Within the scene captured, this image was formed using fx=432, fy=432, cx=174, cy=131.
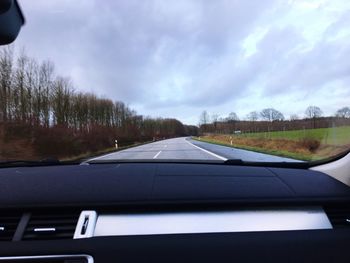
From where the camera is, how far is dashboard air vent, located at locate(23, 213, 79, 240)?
1920 millimetres

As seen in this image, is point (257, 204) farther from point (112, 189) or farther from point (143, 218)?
point (112, 189)

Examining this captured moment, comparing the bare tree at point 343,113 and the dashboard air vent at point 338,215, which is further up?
the bare tree at point 343,113

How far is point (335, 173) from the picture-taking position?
8.63 ft

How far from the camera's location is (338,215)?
2.17 metres

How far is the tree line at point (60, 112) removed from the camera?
3.90 m

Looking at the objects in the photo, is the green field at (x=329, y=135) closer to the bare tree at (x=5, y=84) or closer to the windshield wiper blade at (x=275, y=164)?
the windshield wiper blade at (x=275, y=164)

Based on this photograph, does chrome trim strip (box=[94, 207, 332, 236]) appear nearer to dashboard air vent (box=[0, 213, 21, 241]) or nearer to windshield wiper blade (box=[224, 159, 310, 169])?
dashboard air vent (box=[0, 213, 21, 241])

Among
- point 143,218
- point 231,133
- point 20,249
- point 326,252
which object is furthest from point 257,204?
point 231,133

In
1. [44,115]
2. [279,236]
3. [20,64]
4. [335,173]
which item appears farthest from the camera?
[44,115]

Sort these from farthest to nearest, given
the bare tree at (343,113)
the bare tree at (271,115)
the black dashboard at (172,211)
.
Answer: the bare tree at (271,115) → the bare tree at (343,113) → the black dashboard at (172,211)

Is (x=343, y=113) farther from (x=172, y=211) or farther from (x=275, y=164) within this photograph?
(x=172, y=211)

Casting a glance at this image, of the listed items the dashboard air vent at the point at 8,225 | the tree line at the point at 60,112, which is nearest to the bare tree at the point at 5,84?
the tree line at the point at 60,112

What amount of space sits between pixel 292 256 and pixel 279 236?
101 mm

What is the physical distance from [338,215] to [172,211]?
840 mm
